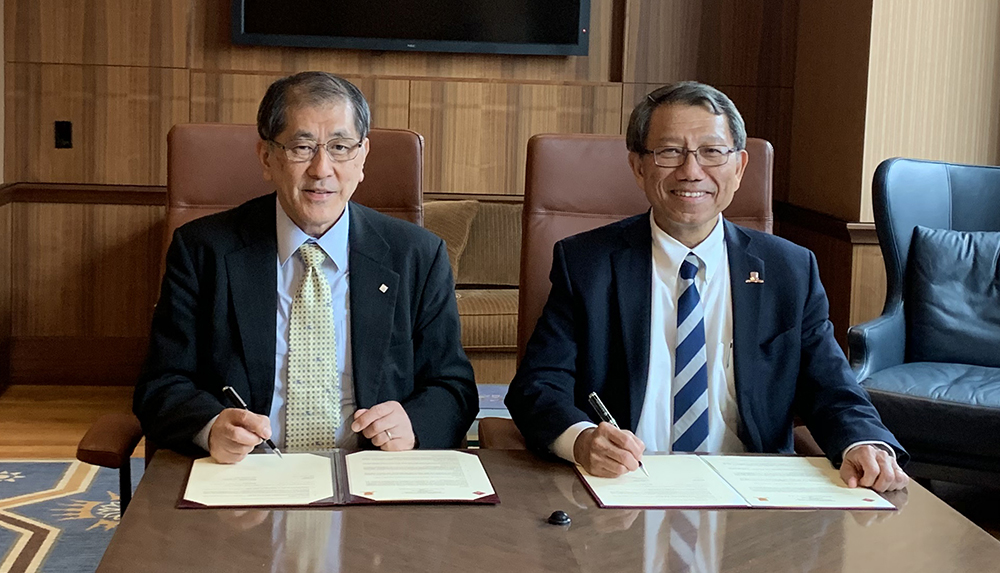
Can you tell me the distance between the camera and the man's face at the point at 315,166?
6.00ft

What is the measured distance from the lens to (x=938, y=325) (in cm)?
325

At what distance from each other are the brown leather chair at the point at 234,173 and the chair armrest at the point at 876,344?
1464 mm

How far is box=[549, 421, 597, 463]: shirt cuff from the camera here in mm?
1600

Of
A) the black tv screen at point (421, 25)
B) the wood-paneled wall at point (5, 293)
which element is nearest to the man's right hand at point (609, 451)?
the black tv screen at point (421, 25)

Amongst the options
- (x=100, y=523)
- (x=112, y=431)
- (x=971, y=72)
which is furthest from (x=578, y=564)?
(x=971, y=72)

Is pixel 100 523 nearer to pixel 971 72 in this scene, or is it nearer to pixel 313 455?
pixel 313 455

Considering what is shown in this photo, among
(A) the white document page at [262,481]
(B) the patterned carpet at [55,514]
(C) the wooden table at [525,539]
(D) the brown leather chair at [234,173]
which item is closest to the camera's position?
(C) the wooden table at [525,539]

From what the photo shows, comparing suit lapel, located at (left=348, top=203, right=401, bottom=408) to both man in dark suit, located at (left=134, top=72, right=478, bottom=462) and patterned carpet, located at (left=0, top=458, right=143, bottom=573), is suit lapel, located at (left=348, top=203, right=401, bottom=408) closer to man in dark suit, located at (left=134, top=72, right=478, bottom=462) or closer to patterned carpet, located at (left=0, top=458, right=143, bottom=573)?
man in dark suit, located at (left=134, top=72, right=478, bottom=462)

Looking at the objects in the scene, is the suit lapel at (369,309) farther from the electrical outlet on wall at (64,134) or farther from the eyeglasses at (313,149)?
the electrical outlet on wall at (64,134)

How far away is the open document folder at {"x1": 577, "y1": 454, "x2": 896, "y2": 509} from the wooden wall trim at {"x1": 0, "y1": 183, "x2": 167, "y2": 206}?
10.7 ft

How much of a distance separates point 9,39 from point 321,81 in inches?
117

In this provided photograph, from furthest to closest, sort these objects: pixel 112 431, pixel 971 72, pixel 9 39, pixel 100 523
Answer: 1. pixel 9 39
2. pixel 971 72
3. pixel 100 523
4. pixel 112 431

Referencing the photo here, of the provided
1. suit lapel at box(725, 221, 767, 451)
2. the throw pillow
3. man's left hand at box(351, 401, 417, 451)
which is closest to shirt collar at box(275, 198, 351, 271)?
man's left hand at box(351, 401, 417, 451)

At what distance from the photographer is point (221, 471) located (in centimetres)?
150
